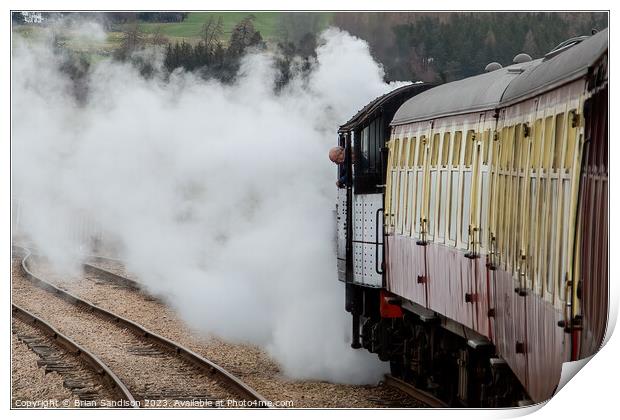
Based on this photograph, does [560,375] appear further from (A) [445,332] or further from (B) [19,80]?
(B) [19,80]

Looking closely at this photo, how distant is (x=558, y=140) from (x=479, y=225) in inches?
75.6

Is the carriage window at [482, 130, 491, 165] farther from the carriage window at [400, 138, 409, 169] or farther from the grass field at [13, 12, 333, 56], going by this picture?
the carriage window at [400, 138, 409, 169]

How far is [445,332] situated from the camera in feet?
34.2

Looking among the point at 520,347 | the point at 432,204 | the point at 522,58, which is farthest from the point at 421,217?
the point at 520,347

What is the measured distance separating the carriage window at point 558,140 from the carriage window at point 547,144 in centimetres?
9

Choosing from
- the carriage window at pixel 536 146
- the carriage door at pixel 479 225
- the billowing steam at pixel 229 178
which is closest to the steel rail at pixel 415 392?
the billowing steam at pixel 229 178

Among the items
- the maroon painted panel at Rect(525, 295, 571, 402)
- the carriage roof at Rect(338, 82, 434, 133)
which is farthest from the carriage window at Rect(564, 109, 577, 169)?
the carriage roof at Rect(338, 82, 434, 133)

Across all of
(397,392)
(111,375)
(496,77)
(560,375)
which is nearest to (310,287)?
(397,392)

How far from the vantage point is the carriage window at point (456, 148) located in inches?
364

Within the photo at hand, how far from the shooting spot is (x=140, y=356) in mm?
11664

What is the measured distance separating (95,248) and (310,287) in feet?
14.7

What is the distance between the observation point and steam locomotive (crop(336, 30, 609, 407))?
259 inches

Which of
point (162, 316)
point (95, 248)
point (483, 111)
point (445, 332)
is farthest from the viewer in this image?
point (95, 248)

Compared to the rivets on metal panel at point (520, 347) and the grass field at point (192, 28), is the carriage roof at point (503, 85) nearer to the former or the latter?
the grass field at point (192, 28)
